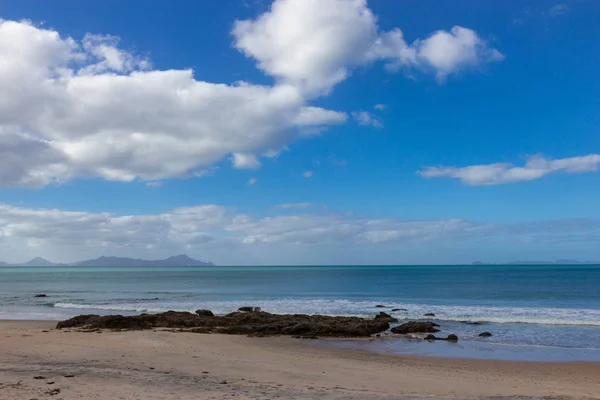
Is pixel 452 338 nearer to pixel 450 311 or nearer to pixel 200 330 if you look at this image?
pixel 200 330

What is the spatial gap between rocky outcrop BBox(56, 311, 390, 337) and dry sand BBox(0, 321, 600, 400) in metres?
3.10

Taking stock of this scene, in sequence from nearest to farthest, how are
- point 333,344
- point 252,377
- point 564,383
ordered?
point 252,377 → point 564,383 → point 333,344

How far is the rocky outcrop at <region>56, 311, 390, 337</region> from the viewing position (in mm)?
23812

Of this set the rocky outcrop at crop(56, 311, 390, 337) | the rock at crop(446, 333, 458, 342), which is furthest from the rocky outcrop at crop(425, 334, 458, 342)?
the rocky outcrop at crop(56, 311, 390, 337)

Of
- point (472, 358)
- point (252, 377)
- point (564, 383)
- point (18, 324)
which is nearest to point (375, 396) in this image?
point (252, 377)

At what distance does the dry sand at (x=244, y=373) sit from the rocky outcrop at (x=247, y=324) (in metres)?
3.10

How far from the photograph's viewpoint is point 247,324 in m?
25.6

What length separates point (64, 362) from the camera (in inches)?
552

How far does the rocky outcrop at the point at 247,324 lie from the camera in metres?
23.8

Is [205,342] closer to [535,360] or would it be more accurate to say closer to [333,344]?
[333,344]

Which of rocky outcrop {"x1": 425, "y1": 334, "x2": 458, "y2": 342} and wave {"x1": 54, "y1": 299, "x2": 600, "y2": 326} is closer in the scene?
rocky outcrop {"x1": 425, "y1": 334, "x2": 458, "y2": 342}

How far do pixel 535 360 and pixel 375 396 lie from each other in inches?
424

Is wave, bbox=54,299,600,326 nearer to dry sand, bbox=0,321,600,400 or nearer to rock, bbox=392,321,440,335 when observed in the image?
rock, bbox=392,321,440,335

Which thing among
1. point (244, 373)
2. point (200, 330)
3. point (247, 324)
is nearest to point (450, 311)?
point (247, 324)
